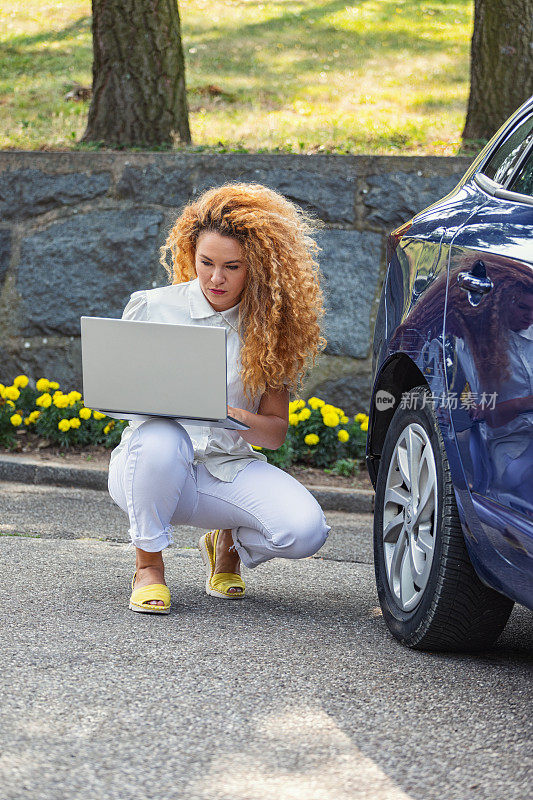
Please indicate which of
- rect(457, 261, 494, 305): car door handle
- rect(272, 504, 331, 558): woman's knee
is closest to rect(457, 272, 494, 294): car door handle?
rect(457, 261, 494, 305): car door handle

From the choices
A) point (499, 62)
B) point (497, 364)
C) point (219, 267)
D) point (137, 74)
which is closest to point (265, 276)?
point (219, 267)

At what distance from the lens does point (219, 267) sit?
11.6ft

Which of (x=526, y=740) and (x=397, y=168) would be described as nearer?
(x=526, y=740)

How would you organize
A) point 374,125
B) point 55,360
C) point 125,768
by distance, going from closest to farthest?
point 125,768 → point 55,360 → point 374,125

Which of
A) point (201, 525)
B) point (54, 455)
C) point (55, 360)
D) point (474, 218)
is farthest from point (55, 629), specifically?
point (55, 360)

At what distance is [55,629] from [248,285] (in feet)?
4.21

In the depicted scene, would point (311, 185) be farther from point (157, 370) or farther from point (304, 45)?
point (304, 45)

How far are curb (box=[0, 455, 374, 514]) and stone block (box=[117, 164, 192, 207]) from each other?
75.9 inches

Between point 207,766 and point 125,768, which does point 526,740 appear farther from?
point 125,768

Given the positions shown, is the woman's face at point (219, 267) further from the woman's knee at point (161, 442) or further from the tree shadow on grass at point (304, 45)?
the tree shadow on grass at point (304, 45)

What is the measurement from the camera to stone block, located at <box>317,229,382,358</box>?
22.6ft

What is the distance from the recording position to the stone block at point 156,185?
7000mm

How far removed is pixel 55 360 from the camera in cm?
716

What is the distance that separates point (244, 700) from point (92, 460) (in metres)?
3.95
